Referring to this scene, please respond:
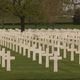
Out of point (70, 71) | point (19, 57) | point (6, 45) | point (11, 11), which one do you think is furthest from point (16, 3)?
point (70, 71)

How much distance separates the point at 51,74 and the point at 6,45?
9.40 m

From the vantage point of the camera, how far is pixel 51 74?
11133 millimetres

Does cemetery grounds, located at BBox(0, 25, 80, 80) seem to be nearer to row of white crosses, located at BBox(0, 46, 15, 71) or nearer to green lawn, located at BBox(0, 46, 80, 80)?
green lawn, located at BBox(0, 46, 80, 80)

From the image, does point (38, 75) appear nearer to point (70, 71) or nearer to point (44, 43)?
point (70, 71)

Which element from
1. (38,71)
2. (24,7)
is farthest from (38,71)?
(24,7)

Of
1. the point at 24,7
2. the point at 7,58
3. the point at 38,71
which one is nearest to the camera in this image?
the point at 7,58

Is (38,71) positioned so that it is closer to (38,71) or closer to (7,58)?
(38,71)

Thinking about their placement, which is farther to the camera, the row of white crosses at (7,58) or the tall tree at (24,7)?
the tall tree at (24,7)

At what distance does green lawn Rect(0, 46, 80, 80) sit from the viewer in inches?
417

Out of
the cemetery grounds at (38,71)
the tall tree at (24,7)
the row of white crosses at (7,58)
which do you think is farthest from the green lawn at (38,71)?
the tall tree at (24,7)

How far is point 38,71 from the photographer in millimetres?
11789

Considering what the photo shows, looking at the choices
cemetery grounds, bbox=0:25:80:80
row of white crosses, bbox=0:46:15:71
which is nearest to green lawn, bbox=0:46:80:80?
cemetery grounds, bbox=0:25:80:80

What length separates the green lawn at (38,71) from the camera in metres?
10.6

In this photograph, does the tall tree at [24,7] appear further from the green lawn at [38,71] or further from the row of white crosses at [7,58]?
the row of white crosses at [7,58]
